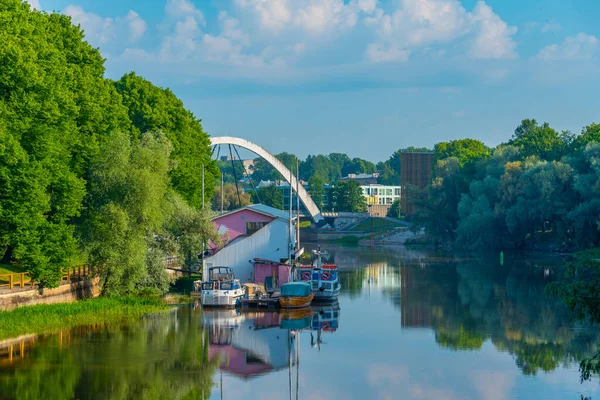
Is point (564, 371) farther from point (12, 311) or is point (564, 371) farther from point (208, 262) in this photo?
point (208, 262)

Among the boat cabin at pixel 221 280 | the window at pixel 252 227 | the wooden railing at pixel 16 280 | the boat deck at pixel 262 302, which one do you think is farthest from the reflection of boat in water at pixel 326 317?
the wooden railing at pixel 16 280

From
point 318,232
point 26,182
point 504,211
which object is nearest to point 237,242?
point 26,182

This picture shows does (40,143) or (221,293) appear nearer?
(40,143)

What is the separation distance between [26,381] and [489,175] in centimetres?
8007

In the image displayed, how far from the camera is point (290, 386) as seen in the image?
1141 inches

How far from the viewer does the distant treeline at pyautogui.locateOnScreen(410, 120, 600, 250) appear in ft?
269

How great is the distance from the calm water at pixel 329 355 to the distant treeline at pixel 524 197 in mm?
33499

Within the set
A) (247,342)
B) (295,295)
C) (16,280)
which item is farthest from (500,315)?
(16,280)

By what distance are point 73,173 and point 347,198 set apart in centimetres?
13795

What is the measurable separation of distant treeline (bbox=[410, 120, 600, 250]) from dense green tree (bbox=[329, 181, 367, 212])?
5585 centimetres

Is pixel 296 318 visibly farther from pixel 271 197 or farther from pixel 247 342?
pixel 271 197

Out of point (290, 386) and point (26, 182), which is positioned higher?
point (26, 182)

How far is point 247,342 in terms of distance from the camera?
36.2 metres

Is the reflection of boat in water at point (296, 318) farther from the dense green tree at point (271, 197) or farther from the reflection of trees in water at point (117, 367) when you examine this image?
the dense green tree at point (271, 197)
